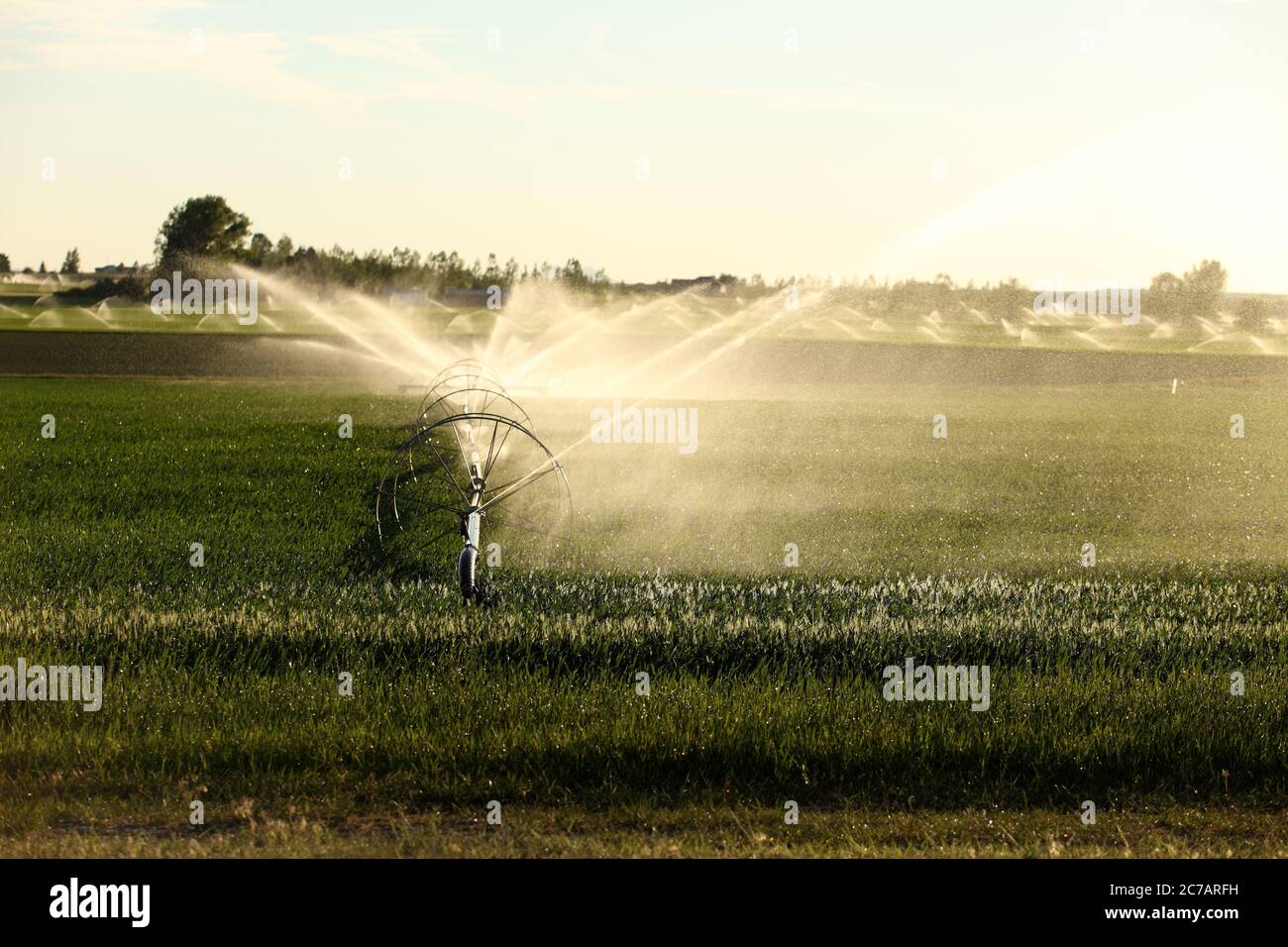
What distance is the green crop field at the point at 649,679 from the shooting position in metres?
7.66

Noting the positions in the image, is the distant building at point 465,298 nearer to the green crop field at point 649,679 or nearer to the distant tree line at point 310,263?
the distant tree line at point 310,263

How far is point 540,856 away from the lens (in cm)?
697

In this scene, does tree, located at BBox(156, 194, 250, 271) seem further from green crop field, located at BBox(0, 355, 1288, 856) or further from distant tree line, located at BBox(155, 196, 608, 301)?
green crop field, located at BBox(0, 355, 1288, 856)

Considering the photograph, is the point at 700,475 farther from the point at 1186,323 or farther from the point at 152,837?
the point at 1186,323

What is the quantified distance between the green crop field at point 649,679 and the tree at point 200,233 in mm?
81129

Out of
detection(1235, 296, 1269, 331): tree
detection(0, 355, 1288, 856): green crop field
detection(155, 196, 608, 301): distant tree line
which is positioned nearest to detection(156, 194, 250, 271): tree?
detection(155, 196, 608, 301): distant tree line

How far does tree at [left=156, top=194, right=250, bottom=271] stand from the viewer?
9600 cm

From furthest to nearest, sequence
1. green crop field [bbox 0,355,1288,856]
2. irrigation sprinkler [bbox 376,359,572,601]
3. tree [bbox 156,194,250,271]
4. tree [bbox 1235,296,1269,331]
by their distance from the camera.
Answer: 1. tree [bbox 156,194,250,271]
2. tree [bbox 1235,296,1269,331]
3. irrigation sprinkler [bbox 376,359,572,601]
4. green crop field [bbox 0,355,1288,856]

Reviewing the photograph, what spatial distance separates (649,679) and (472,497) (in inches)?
135

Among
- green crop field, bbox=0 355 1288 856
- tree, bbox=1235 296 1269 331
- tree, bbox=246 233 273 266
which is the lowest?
green crop field, bbox=0 355 1288 856

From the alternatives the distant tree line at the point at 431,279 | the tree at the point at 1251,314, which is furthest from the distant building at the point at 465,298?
the tree at the point at 1251,314

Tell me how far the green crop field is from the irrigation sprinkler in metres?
0.47
